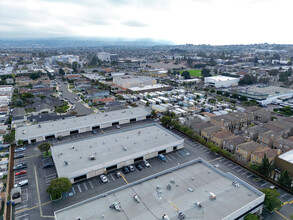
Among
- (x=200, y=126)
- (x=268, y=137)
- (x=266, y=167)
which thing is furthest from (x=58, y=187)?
(x=268, y=137)

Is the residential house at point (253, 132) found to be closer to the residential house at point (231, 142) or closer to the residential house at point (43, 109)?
the residential house at point (231, 142)

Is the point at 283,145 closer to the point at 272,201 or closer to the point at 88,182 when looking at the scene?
the point at 272,201

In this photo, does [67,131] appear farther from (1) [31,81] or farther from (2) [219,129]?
(1) [31,81]

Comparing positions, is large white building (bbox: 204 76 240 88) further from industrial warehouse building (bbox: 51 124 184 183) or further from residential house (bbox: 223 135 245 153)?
industrial warehouse building (bbox: 51 124 184 183)

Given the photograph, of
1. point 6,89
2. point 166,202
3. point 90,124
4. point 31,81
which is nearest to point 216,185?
point 166,202

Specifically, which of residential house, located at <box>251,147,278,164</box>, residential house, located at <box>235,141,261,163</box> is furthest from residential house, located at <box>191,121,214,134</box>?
residential house, located at <box>251,147,278,164</box>

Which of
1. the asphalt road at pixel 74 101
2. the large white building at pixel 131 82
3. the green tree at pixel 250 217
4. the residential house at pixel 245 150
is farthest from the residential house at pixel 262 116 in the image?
the large white building at pixel 131 82
